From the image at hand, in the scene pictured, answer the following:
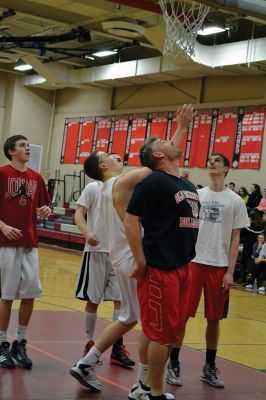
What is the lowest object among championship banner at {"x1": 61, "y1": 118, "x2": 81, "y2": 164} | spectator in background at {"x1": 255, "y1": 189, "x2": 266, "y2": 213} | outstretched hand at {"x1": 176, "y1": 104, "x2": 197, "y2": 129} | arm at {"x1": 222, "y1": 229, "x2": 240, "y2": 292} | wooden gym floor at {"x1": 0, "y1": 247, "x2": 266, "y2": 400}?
wooden gym floor at {"x1": 0, "y1": 247, "x2": 266, "y2": 400}

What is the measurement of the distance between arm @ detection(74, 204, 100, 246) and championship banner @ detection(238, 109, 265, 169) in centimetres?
1229

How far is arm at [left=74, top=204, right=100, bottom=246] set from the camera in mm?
5954

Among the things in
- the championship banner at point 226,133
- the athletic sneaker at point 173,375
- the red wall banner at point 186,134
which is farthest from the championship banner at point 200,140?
the athletic sneaker at point 173,375

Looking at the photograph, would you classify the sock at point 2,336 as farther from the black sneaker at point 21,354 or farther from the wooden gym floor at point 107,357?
the wooden gym floor at point 107,357

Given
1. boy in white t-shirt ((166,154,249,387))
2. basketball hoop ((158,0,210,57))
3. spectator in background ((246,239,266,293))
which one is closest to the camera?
boy in white t-shirt ((166,154,249,387))

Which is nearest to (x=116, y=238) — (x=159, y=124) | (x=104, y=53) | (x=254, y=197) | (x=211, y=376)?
(x=211, y=376)

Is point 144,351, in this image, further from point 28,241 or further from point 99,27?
point 99,27

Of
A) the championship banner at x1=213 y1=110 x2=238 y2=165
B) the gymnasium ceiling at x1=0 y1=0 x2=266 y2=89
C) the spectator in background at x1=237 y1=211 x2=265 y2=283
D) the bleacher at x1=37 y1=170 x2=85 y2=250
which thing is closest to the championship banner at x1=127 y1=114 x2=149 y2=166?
the gymnasium ceiling at x1=0 y1=0 x2=266 y2=89

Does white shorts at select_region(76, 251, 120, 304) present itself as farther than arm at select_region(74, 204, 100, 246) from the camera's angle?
Yes

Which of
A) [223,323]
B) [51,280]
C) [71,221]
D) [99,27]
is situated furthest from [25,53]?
[223,323]

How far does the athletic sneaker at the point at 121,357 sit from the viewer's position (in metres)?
6.03

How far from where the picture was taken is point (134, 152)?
2223 cm

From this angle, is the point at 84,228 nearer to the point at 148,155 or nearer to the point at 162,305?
the point at 148,155

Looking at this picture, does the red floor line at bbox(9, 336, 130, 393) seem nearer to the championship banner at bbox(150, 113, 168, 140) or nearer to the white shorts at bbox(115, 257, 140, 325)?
the white shorts at bbox(115, 257, 140, 325)
